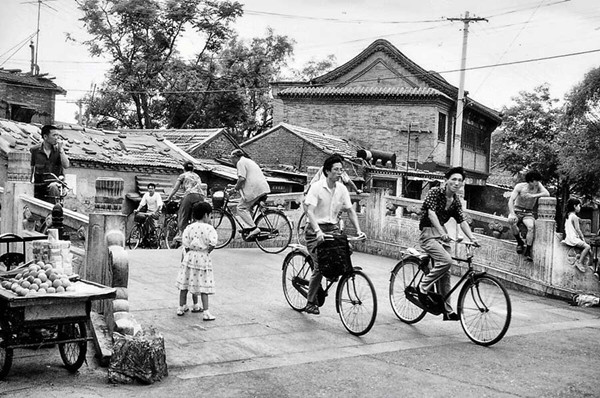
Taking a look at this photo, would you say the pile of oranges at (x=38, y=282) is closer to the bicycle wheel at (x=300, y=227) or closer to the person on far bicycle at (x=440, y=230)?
the person on far bicycle at (x=440, y=230)

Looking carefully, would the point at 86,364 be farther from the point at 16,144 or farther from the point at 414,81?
the point at 414,81

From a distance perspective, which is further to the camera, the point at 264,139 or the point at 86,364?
the point at 264,139

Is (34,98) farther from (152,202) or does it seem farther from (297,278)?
(297,278)

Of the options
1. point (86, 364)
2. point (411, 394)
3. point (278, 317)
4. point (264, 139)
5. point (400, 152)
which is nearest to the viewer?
point (411, 394)

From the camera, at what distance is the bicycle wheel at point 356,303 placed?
7867 millimetres

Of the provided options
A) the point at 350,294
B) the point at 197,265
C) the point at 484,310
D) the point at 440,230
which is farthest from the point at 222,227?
the point at 484,310

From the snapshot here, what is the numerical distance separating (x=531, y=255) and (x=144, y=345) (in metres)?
8.69

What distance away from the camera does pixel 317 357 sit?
23.6 ft

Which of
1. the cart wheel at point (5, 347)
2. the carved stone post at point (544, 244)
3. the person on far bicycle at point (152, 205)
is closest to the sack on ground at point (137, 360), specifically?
the cart wheel at point (5, 347)

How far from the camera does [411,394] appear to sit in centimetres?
601

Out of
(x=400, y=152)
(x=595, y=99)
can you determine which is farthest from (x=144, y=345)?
(x=400, y=152)

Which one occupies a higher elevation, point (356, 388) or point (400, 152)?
point (400, 152)

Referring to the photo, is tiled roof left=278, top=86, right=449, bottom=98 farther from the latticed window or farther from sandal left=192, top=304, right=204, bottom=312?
sandal left=192, top=304, right=204, bottom=312

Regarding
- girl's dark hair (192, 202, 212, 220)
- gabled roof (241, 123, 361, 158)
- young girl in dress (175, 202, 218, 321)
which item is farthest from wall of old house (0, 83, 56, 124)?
young girl in dress (175, 202, 218, 321)
